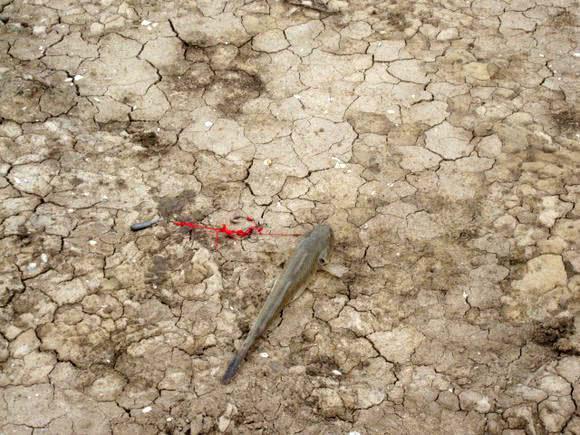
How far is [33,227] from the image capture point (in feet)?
14.9

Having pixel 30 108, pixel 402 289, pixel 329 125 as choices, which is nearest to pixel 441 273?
pixel 402 289

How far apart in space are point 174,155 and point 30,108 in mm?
1289

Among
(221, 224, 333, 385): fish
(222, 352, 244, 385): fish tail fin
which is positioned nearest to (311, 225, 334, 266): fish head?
(221, 224, 333, 385): fish

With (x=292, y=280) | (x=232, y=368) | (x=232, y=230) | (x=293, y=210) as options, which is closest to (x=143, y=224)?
(x=232, y=230)

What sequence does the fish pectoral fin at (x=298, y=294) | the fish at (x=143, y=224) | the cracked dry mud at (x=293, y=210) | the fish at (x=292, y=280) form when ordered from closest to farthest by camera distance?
1. the cracked dry mud at (x=293, y=210)
2. the fish at (x=292, y=280)
3. the fish pectoral fin at (x=298, y=294)
4. the fish at (x=143, y=224)

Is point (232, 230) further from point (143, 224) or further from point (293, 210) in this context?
point (143, 224)

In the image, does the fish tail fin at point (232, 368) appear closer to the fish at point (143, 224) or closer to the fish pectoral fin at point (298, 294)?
the fish pectoral fin at point (298, 294)

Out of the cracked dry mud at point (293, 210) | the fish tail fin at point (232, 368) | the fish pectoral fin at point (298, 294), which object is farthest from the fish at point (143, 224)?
the fish tail fin at point (232, 368)

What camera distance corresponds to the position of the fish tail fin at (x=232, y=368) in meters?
3.76

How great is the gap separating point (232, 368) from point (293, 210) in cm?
134

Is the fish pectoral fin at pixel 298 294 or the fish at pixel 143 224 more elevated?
the fish at pixel 143 224

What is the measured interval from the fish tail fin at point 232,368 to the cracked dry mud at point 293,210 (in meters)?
0.07

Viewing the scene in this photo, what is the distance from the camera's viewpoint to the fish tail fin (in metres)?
3.76

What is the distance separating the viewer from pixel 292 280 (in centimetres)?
412
